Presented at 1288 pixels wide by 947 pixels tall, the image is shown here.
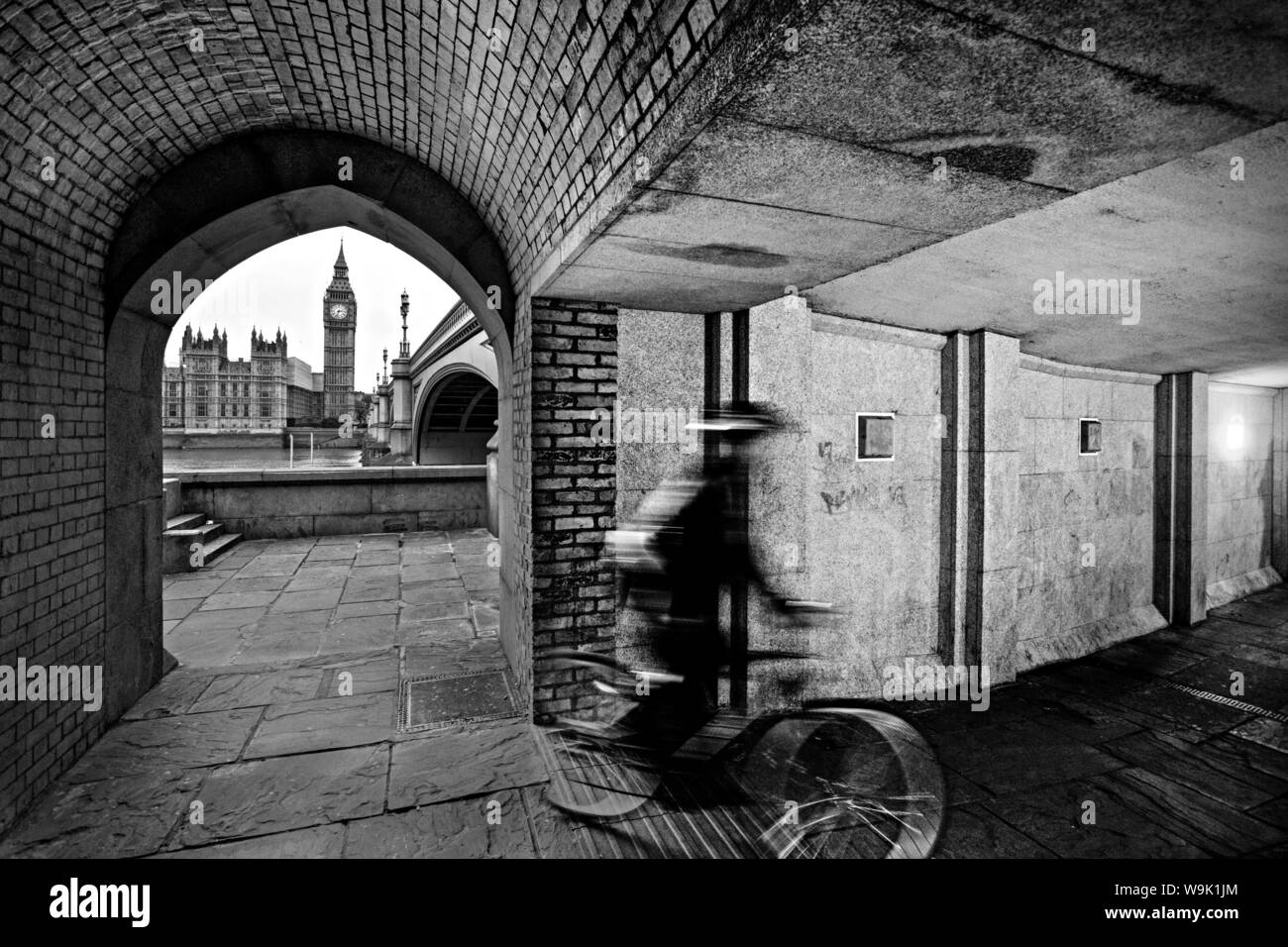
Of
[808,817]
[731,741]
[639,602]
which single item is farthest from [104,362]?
[808,817]

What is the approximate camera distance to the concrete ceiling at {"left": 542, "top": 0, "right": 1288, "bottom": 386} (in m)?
1.69

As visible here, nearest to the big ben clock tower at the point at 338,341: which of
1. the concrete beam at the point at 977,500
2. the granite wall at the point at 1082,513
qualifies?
the granite wall at the point at 1082,513

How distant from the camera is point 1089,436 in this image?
8062 millimetres

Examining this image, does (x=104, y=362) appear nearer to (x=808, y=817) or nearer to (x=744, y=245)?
(x=744, y=245)

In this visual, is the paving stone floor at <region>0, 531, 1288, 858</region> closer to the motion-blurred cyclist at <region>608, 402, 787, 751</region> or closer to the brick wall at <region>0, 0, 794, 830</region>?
the brick wall at <region>0, 0, 794, 830</region>

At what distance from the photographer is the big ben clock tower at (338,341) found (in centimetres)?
11619

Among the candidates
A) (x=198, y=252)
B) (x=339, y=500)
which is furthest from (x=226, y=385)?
(x=198, y=252)

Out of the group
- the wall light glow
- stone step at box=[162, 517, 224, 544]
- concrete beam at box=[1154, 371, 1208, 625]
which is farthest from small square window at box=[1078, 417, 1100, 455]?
stone step at box=[162, 517, 224, 544]

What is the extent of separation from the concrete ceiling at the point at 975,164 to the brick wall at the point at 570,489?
351mm

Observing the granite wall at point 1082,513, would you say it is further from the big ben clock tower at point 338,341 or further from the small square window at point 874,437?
the big ben clock tower at point 338,341

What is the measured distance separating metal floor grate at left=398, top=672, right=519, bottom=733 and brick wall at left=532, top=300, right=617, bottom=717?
1.92 feet

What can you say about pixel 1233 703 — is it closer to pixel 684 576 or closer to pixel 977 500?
pixel 977 500

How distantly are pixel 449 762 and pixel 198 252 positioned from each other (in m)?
4.25
